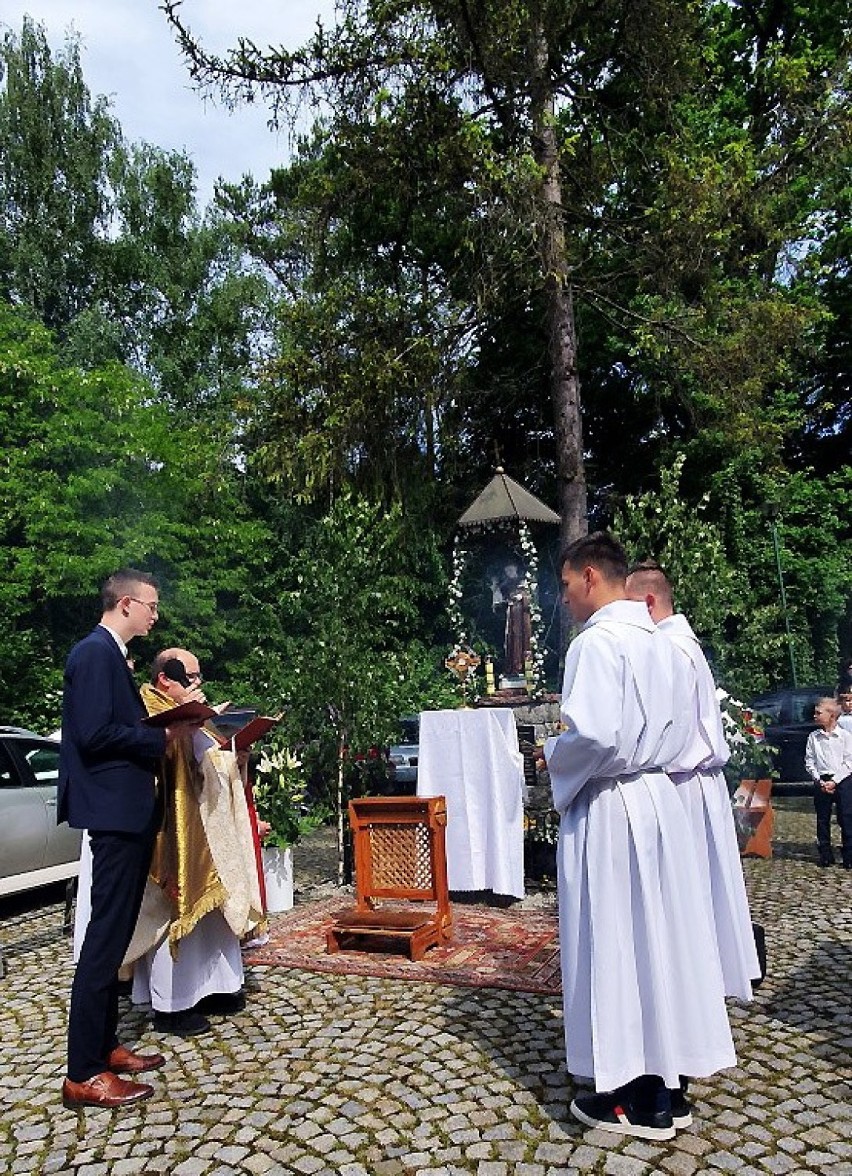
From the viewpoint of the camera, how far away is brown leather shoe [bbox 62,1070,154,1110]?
3961 millimetres

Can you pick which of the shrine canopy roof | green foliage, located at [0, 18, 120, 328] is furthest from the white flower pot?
green foliage, located at [0, 18, 120, 328]

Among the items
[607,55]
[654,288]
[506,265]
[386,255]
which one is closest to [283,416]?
[506,265]

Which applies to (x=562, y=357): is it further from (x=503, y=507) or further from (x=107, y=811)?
(x=107, y=811)

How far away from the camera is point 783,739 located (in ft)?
49.5

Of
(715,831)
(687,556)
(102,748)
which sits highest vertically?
(687,556)

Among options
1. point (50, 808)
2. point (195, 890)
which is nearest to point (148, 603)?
point (195, 890)

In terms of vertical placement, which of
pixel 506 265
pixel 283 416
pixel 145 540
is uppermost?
pixel 506 265

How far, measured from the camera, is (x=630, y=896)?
11.9 ft

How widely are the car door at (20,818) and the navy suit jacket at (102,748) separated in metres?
4.13

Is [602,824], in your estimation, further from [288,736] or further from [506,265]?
[506,265]

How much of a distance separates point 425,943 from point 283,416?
877 centimetres

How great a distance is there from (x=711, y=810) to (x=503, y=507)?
5.37 meters

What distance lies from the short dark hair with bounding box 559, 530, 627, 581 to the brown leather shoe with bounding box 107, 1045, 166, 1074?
282cm

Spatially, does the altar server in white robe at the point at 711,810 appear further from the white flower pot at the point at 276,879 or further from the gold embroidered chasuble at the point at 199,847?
the white flower pot at the point at 276,879
